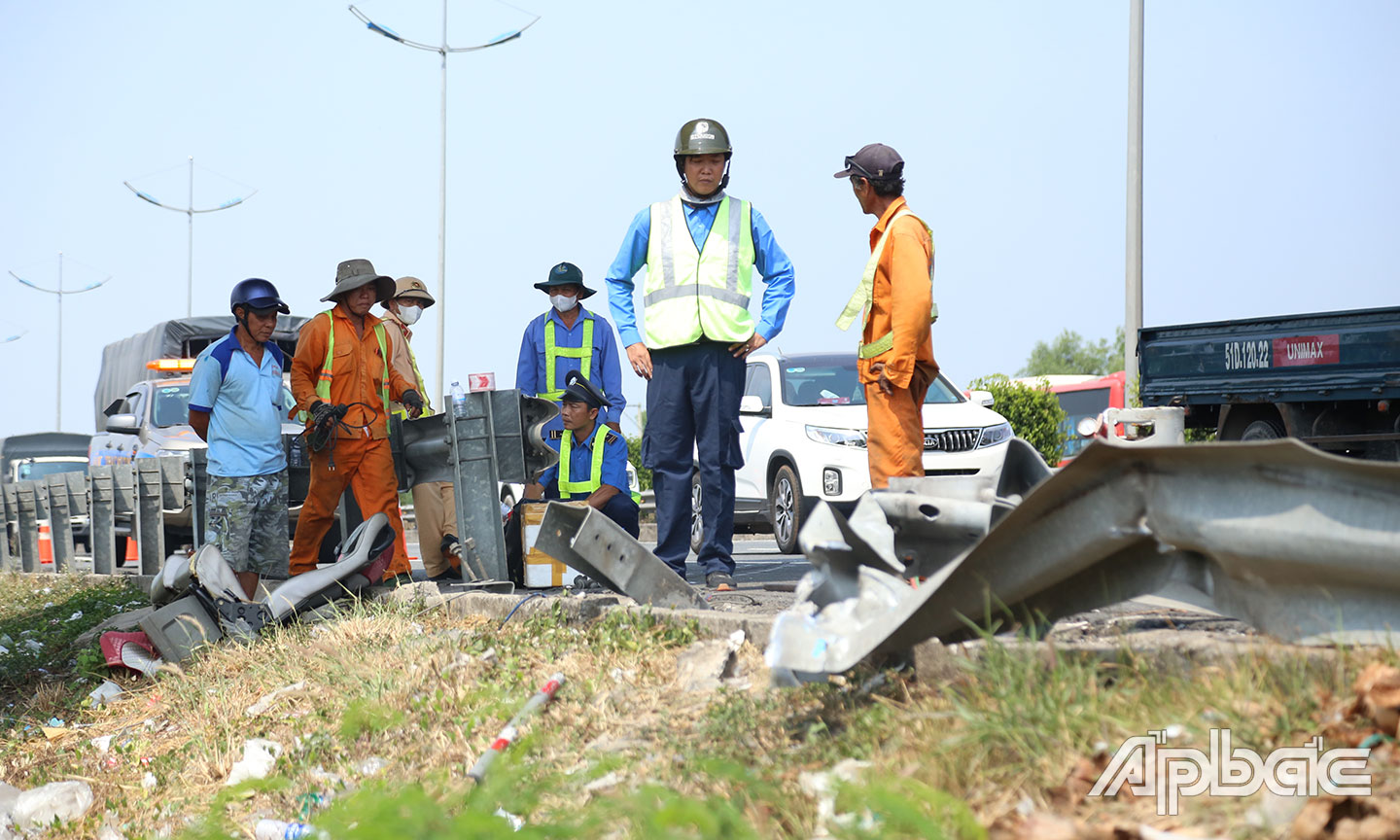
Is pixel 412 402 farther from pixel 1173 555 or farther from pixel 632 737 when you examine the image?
pixel 1173 555

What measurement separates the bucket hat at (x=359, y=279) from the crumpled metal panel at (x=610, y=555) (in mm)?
3086

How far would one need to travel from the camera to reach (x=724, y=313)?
671 cm

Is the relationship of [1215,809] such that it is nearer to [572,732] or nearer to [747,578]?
[572,732]

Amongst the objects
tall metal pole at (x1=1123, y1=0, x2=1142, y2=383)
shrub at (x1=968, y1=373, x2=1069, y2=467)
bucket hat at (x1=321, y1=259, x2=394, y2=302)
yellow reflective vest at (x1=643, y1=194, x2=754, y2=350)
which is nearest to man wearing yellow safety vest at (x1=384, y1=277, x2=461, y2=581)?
bucket hat at (x1=321, y1=259, x2=394, y2=302)

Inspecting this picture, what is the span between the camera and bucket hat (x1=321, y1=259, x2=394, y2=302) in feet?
26.1

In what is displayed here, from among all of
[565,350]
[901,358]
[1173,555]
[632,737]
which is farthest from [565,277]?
[1173,555]

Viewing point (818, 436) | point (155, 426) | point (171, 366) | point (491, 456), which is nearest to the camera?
point (491, 456)

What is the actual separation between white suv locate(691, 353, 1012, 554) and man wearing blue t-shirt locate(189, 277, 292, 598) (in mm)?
3666

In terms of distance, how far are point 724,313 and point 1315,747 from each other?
447 centimetres

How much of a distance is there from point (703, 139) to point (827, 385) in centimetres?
549

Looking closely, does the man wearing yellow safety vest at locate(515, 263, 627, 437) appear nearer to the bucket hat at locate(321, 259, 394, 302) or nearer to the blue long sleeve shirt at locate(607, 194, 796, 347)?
the bucket hat at locate(321, 259, 394, 302)

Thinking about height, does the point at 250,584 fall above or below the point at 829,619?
below

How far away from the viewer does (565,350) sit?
865 cm

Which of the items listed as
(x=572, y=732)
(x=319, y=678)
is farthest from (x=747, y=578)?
(x=572, y=732)
